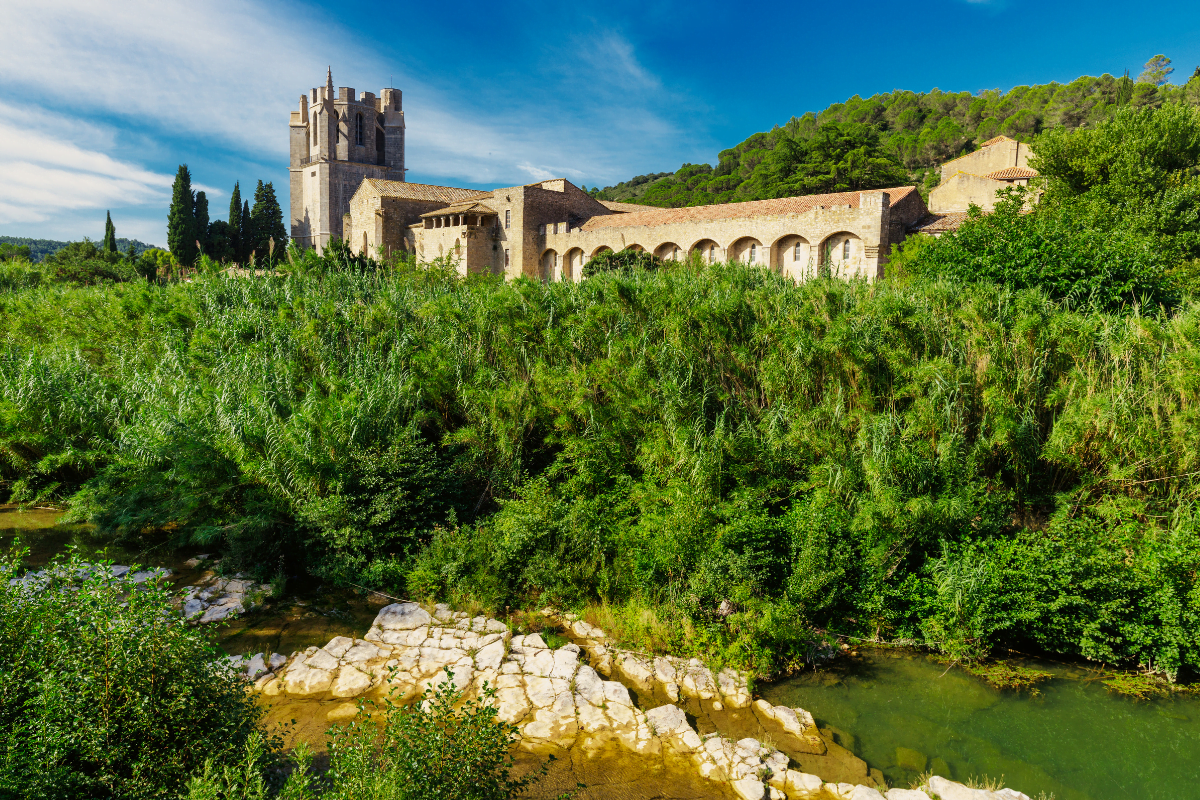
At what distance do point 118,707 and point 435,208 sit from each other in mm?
32077

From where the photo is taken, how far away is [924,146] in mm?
47875

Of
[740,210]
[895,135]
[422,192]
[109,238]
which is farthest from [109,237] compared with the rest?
[895,135]

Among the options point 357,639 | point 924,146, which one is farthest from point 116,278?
point 924,146

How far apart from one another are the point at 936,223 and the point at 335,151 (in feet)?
139

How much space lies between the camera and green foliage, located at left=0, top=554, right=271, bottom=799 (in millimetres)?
2359

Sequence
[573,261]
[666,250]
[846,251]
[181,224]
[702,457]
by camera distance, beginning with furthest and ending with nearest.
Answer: [181,224] → [573,261] → [666,250] → [846,251] → [702,457]

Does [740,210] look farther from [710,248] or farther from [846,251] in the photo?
[846,251]

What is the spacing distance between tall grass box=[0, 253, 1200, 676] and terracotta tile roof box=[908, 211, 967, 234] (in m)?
12.9

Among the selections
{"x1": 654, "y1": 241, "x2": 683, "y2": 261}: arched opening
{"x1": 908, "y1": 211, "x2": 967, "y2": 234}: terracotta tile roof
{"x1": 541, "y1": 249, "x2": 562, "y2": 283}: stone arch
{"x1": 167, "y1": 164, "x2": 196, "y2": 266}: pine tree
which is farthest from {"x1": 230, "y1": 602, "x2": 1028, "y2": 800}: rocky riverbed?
{"x1": 167, "y1": 164, "x2": 196, "y2": 266}: pine tree

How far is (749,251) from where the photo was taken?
24.0 metres

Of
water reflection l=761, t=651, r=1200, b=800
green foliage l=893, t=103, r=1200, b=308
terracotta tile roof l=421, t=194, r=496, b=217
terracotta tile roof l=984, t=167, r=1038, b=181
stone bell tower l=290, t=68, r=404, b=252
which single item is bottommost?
water reflection l=761, t=651, r=1200, b=800

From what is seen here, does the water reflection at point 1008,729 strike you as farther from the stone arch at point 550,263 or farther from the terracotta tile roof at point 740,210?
the stone arch at point 550,263

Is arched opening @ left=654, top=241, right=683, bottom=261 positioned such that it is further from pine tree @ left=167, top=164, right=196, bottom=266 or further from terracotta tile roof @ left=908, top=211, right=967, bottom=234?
pine tree @ left=167, top=164, right=196, bottom=266

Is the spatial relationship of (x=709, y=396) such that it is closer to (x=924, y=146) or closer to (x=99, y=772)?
(x=99, y=772)
